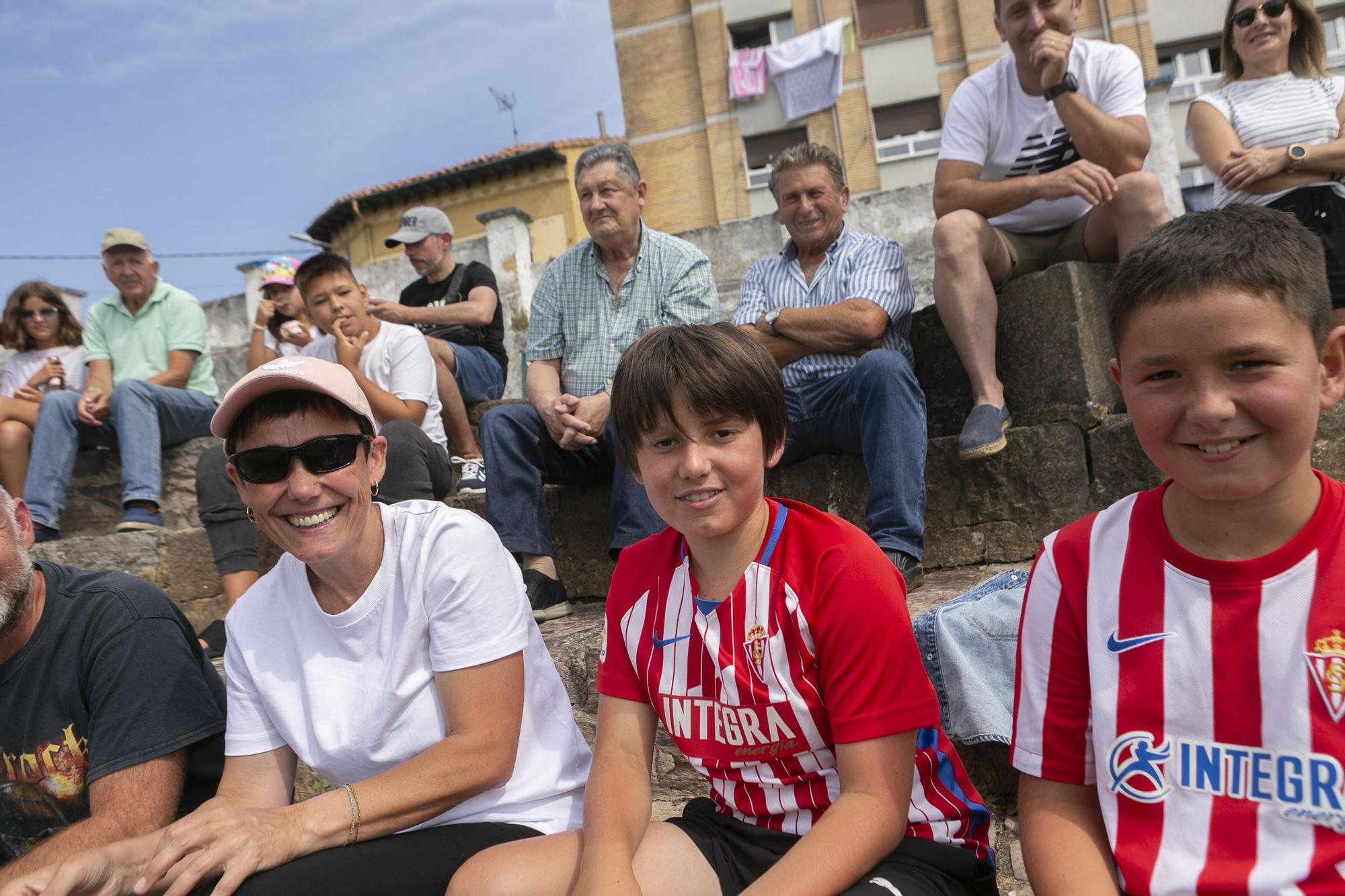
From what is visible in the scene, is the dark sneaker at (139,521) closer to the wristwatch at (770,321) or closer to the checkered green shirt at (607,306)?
the checkered green shirt at (607,306)

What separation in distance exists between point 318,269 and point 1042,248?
3.15 m

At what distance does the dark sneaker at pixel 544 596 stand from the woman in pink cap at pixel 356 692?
122 cm

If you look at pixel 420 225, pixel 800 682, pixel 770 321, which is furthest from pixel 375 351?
pixel 800 682

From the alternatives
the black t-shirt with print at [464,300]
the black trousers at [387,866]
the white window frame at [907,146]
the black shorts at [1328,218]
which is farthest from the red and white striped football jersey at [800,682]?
the white window frame at [907,146]

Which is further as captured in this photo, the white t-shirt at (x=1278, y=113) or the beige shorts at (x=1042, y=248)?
the beige shorts at (x=1042, y=248)

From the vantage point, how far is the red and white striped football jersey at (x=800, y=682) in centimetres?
163

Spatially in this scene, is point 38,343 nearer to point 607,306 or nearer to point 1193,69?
point 607,306

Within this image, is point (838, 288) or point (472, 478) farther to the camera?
point (472, 478)

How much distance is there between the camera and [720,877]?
1.73 meters

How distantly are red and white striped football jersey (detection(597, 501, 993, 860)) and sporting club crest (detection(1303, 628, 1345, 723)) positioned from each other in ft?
1.90

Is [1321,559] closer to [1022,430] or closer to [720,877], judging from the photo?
[720,877]

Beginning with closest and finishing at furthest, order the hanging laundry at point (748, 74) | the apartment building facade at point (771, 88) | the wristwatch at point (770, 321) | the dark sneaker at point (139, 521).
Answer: the wristwatch at point (770, 321) → the dark sneaker at point (139, 521) → the apartment building facade at point (771, 88) → the hanging laundry at point (748, 74)

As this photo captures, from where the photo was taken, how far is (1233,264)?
4.24 feet

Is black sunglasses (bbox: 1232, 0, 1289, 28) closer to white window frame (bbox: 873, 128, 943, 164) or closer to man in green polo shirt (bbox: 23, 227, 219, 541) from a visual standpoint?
man in green polo shirt (bbox: 23, 227, 219, 541)
